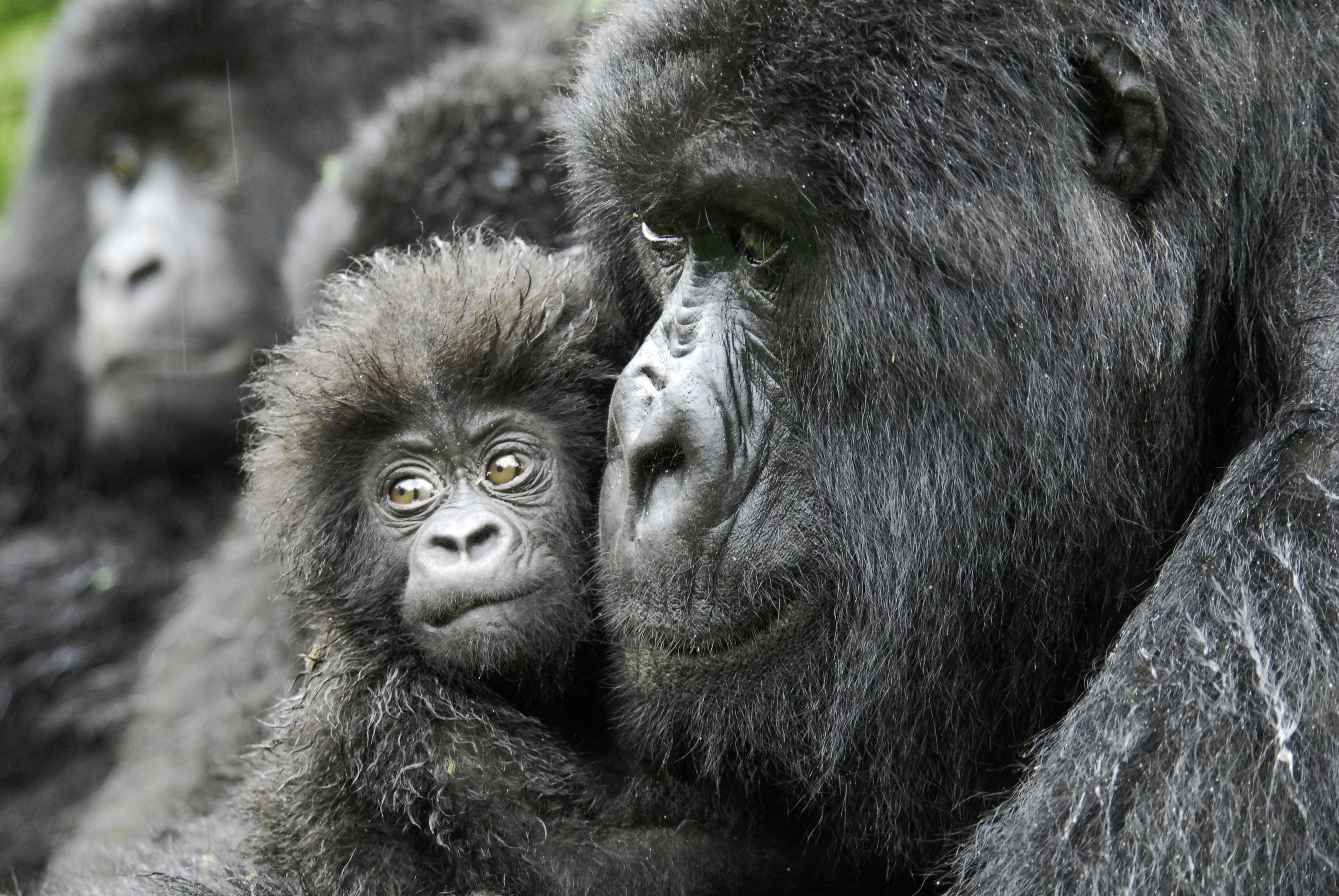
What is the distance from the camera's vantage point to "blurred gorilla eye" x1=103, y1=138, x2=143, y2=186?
17.2 feet

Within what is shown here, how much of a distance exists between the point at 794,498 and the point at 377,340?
1.03 m

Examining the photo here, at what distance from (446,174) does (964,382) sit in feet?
6.99

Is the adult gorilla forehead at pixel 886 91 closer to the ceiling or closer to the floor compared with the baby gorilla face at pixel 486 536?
closer to the ceiling

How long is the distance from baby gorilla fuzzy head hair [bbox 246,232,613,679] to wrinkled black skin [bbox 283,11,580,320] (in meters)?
0.91

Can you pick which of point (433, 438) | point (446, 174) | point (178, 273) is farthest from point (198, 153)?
point (433, 438)

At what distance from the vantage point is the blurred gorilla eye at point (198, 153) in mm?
5227

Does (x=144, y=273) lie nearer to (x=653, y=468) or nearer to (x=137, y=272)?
(x=137, y=272)

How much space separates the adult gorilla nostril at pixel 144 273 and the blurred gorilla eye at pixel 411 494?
8.13 feet

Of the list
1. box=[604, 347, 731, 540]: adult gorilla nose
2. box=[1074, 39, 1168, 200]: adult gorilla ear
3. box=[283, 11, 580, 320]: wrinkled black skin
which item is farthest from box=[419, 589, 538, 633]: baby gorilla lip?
box=[283, 11, 580, 320]: wrinkled black skin

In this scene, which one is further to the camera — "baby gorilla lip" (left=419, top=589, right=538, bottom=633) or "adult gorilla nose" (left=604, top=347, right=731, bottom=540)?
"baby gorilla lip" (left=419, top=589, right=538, bottom=633)

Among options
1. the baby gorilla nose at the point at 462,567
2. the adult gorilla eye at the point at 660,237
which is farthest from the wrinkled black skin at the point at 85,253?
the adult gorilla eye at the point at 660,237

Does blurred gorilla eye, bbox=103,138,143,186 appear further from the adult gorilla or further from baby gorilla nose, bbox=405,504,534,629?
the adult gorilla

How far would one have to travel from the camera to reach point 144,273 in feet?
16.3

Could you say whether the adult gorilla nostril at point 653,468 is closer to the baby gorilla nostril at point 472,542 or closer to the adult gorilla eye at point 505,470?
the baby gorilla nostril at point 472,542
